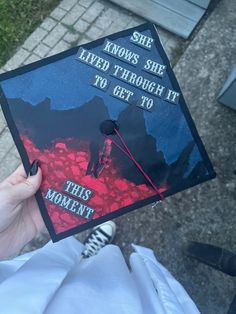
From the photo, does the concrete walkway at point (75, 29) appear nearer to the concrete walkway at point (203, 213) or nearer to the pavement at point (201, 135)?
the pavement at point (201, 135)

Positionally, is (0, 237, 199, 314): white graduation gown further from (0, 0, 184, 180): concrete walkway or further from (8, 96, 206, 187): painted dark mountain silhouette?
(0, 0, 184, 180): concrete walkway

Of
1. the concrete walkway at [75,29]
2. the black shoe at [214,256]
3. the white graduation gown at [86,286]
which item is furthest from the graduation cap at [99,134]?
the concrete walkway at [75,29]

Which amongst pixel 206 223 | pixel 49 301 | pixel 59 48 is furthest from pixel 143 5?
pixel 49 301

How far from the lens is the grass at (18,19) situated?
2508 mm

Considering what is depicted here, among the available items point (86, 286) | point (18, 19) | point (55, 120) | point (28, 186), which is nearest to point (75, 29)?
point (18, 19)

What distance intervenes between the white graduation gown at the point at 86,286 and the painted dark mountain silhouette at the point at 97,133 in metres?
0.38

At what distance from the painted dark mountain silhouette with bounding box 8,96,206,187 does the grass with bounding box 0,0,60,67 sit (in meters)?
1.31

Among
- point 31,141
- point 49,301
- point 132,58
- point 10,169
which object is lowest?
point 10,169

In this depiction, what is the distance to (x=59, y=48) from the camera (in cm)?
248

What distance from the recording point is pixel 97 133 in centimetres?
133

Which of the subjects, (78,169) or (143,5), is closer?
(78,169)

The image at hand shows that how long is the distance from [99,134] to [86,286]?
1.68 feet

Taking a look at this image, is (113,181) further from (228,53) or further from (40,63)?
(228,53)

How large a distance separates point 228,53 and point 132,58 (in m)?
1.28
